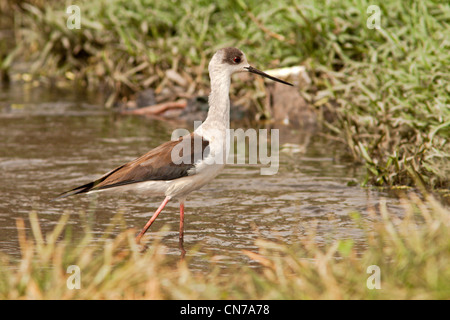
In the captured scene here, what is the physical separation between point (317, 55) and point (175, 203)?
438cm

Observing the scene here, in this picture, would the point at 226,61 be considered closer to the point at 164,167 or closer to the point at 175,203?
the point at 164,167

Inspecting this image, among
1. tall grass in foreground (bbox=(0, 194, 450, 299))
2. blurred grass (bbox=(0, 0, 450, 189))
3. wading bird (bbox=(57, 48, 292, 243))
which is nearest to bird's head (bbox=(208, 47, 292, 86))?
wading bird (bbox=(57, 48, 292, 243))

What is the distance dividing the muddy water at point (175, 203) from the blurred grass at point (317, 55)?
548 millimetres

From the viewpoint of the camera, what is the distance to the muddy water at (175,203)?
692 cm

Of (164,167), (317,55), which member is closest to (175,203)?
(164,167)

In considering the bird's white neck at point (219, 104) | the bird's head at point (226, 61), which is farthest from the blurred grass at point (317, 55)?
the bird's white neck at point (219, 104)

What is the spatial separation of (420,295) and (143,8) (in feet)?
31.5

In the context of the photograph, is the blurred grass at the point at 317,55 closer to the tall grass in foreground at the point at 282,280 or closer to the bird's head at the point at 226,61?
the bird's head at the point at 226,61

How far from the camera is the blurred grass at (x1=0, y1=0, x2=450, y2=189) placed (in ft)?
28.4

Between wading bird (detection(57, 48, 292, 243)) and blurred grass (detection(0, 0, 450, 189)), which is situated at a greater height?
blurred grass (detection(0, 0, 450, 189))

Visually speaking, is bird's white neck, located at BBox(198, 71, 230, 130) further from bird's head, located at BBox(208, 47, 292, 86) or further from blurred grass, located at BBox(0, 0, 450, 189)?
blurred grass, located at BBox(0, 0, 450, 189)

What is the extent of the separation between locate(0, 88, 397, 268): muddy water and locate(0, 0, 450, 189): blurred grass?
0.55 meters

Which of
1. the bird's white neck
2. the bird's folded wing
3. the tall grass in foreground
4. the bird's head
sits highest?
the bird's head

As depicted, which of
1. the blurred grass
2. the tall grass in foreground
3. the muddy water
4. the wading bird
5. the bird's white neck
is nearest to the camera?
the tall grass in foreground
